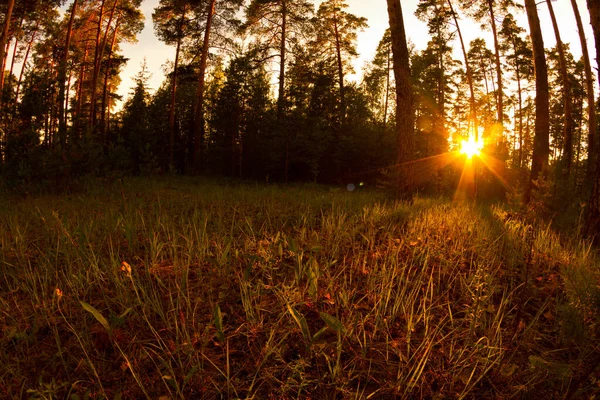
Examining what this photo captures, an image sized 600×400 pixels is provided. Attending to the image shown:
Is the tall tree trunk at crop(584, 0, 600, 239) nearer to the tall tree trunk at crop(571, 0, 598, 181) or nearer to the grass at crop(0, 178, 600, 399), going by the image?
the grass at crop(0, 178, 600, 399)

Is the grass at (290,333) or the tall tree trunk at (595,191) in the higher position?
the tall tree trunk at (595,191)

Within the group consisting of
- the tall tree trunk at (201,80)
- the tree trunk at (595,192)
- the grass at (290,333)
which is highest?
the tall tree trunk at (201,80)

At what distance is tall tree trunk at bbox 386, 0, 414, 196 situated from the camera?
23.0 feet

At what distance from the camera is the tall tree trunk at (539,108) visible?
24.9ft

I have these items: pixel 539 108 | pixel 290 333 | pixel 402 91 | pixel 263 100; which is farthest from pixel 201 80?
pixel 290 333

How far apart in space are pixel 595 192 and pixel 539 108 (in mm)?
4665

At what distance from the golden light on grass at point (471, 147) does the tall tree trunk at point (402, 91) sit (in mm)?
12941

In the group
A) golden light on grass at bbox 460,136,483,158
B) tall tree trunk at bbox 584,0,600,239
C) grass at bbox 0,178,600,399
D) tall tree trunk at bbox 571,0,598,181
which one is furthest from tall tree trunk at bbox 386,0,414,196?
golden light on grass at bbox 460,136,483,158

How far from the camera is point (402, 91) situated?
7.07 m

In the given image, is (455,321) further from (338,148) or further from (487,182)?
(487,182)

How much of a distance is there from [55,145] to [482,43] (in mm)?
30962

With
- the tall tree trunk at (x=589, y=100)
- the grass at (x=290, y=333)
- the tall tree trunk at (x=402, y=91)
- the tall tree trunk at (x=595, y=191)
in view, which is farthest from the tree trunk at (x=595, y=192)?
the tall tree trunk at (x=589, y=100)

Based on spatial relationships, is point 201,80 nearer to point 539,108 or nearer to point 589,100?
point 539,108

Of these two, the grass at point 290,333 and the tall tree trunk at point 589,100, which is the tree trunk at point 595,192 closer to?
the grass at point 290,333
